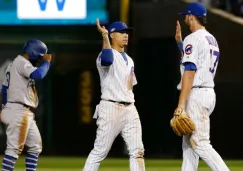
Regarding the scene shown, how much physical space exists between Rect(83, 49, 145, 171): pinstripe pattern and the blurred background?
5.87m

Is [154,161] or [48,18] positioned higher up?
[48,18]

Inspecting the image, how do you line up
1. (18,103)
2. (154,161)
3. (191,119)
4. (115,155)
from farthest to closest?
(115,155), (154,161), (18,103), (191,119)

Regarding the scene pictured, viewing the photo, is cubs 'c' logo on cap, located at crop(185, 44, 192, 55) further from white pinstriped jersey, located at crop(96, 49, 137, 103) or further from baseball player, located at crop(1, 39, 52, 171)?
baseball player, located at crop(1, 39, 52, 171)

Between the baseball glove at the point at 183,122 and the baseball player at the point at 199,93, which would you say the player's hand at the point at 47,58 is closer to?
the baseball player at the point at 199,93

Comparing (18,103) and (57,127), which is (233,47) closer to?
(57,127)

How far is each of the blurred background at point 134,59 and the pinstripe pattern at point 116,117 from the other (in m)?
5.87

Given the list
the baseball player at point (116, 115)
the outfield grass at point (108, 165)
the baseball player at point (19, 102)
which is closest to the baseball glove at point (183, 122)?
the baseball player at point (116, 115)

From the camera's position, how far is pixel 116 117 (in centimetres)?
893

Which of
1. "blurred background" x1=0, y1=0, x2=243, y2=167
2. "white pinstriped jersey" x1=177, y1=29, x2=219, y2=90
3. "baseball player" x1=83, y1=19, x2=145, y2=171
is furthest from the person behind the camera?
"blurred background" x1=0, y1=0, x2=243, y2=167

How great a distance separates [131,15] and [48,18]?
1381 millimetres

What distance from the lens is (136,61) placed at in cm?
1515

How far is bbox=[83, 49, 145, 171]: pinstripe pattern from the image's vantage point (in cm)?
890

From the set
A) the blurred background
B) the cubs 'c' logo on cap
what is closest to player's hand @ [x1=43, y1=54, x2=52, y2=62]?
the cubs 'c' logo on cap

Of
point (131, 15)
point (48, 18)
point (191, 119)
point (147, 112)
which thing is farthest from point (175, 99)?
point (191, 119)
